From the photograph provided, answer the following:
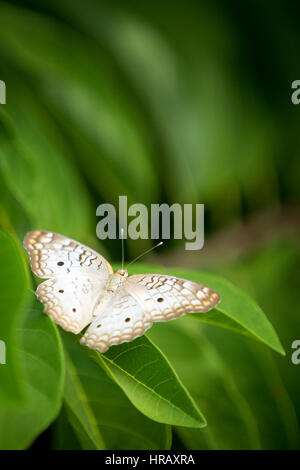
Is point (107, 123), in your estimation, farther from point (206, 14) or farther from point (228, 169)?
point (206, 14)

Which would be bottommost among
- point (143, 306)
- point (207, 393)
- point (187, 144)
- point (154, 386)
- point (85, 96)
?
point (207, 393)

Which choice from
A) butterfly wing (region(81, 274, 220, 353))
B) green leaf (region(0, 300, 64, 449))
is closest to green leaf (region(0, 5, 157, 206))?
butterfly wing (region(81, 274, 220, 353))

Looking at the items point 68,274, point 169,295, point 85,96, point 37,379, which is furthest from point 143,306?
point 85,96

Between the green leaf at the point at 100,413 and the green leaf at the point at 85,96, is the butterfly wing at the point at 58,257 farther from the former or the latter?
the green leaf at the point at 85,96

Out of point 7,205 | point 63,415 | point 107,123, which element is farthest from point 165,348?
point 107,123

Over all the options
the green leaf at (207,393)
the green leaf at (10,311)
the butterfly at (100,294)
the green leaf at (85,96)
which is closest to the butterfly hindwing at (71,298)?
the butterfly at (100,294)

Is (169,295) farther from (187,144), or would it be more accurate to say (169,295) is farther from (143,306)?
(187,144)
